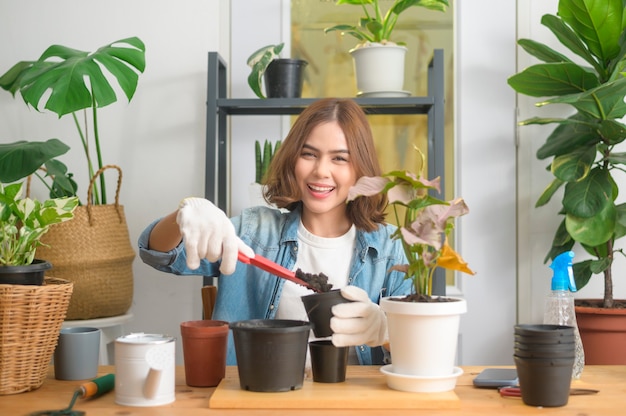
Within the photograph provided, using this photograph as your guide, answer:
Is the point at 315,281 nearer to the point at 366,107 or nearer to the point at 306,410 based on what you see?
the point at 306,410

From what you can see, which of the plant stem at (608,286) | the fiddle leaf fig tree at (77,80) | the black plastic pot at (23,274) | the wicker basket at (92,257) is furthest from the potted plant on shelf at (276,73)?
the black plastic pot at (23,274)

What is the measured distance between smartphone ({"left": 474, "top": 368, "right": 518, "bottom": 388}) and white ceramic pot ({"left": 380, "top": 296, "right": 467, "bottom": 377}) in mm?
109

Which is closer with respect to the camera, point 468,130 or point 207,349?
point 207,349

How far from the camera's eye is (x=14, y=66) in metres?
2.82

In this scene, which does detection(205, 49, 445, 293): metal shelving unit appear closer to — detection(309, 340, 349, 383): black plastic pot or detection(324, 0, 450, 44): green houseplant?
detection(324, 0, 450, 44): green houseplant

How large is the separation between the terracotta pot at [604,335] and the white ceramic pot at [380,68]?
976 millimetres

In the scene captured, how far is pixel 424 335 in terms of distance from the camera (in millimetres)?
1191

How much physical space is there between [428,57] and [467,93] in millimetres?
204

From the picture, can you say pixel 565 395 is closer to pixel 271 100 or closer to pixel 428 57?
pixel 271 100

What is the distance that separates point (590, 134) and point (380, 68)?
0.74 metres

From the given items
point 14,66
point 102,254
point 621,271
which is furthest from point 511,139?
point 14,66

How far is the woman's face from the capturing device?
74.7 inches

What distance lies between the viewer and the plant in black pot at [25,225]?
50.8 inches

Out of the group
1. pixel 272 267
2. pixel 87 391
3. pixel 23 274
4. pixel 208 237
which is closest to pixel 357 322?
pixel 272 267
